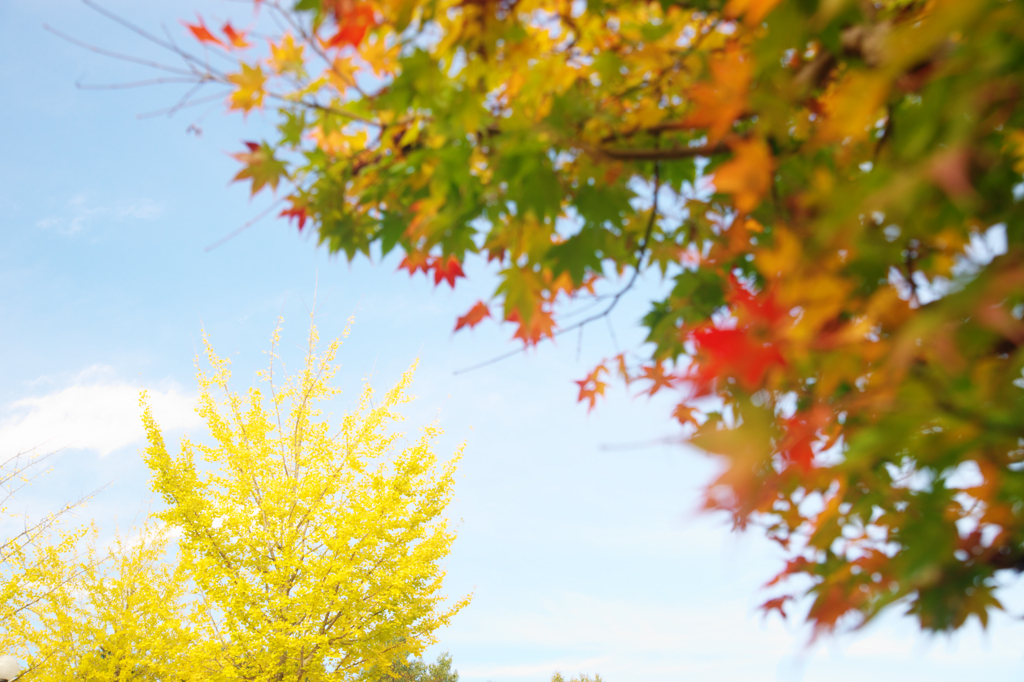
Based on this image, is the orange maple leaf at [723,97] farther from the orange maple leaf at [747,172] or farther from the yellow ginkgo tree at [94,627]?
the yellow ginkgo tree at [94,627]

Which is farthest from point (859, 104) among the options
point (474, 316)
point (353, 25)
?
point (474, 316)

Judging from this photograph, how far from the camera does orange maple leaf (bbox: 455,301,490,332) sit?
263cm

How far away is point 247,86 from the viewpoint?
8.06 feet

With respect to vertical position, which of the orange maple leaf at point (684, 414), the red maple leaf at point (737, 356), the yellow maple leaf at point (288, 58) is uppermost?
the yellow maple leaf at point (288, 58)

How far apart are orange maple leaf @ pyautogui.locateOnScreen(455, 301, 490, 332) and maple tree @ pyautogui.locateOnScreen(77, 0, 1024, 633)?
0.03ft

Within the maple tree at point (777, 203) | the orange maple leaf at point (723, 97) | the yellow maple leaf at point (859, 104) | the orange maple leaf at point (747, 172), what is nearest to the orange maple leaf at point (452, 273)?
the maple tree at point (777, 203)

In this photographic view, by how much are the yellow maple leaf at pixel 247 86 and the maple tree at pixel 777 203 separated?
2 centimetres

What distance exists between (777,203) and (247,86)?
2.14 meters

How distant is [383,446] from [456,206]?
977cm

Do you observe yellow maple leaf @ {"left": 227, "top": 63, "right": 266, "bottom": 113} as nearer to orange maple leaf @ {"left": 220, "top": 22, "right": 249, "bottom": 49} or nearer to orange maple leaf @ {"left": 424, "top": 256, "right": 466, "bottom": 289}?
orange maple leaf @ {"left": 220, "top": 22, "right": 249, "bottom": 49}

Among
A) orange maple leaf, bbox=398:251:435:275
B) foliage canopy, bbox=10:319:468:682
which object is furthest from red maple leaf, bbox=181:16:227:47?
foliage canopy, bbox=10:319:468:682

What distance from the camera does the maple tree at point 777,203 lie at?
1215 millimetres

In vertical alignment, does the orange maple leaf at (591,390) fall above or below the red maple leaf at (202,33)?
below

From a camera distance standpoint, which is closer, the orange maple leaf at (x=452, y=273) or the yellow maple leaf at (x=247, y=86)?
the yellow maple leaf at (x=247, y=86)
